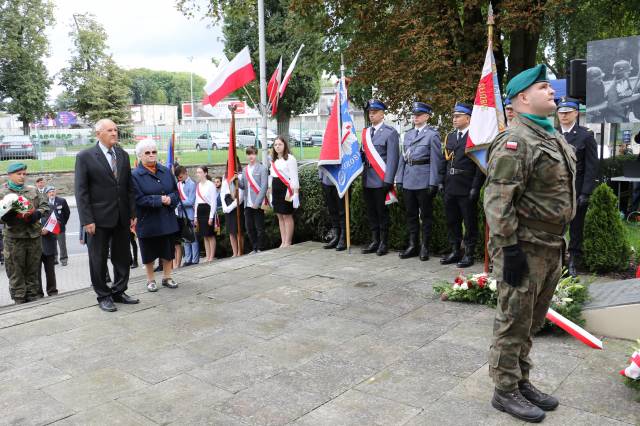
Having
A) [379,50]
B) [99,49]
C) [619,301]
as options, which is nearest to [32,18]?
[99,49]

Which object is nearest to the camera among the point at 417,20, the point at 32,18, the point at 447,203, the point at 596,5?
the point at 447,203

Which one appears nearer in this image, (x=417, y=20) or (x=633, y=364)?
(x=633, y=364)

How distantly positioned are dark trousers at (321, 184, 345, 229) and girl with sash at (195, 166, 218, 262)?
2.28 meters

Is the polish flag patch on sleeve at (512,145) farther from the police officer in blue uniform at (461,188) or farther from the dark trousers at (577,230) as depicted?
the police officer in blue uniform at (461,188)

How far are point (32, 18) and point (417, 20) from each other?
1347 inches

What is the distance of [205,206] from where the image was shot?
34.1ft

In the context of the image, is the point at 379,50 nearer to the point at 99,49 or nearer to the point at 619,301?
the point at 619,301

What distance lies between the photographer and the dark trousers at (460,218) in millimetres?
7328

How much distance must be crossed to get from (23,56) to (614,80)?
36.5 meters

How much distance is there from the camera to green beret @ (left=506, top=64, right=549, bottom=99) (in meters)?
3.33

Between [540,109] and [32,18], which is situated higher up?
[32,18]

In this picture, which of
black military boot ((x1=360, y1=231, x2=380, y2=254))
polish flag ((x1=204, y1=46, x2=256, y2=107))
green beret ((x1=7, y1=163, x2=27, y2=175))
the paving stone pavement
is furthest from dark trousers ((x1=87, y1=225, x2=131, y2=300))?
polish flag ((x1=204, y1=46, x2=256, y2=107))

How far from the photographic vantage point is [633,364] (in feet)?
11.7

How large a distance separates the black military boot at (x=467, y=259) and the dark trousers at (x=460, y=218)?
0.04 metres
